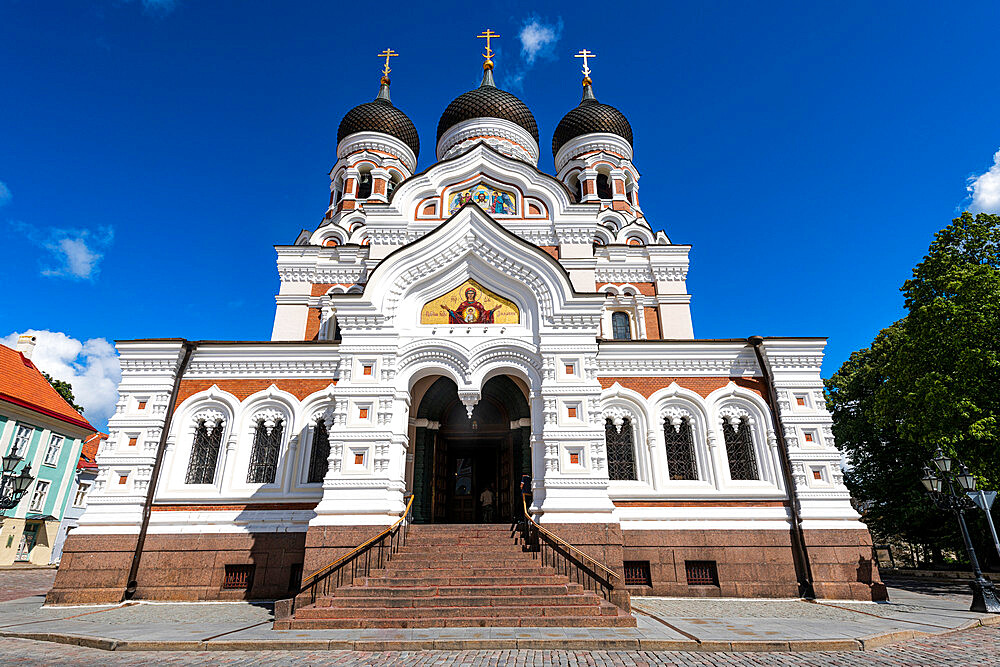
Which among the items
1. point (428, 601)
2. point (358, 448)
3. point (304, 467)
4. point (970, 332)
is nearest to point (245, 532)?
point (304, 467)

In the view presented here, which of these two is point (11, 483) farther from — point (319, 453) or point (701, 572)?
point (701, 572)

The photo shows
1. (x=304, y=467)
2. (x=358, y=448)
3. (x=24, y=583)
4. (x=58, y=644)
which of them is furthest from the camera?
(x=24, y=583)

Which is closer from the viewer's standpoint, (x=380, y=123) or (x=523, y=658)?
(x=523, y=658)

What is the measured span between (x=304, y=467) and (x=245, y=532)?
1.79 m

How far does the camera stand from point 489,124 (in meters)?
22.9

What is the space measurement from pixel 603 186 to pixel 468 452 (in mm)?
15139

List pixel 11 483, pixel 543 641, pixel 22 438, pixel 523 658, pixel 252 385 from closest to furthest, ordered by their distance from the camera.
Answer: pixel 523 658 → pixel 543 641 → pixel 11 483 → pixel 252 385 → pixel 22 438

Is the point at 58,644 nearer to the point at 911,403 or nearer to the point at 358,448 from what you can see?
the point at 358,448

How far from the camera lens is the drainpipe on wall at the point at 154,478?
11789mm

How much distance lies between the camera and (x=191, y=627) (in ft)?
29.2

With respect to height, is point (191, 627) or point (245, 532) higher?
point (245, 532)

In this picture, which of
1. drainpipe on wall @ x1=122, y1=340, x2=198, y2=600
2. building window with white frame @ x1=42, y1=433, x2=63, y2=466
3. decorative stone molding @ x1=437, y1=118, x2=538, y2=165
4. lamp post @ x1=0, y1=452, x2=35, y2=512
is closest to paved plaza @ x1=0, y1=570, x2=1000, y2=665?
drainpipe on wall @ x1=122, y1=340, x2=198, y2=600

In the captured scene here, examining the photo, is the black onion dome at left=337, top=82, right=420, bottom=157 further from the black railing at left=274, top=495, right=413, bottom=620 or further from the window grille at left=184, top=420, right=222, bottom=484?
the black railing at left=274, top=495, right=413, bottom=620

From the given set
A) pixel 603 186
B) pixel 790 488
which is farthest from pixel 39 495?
pixel 790 488
